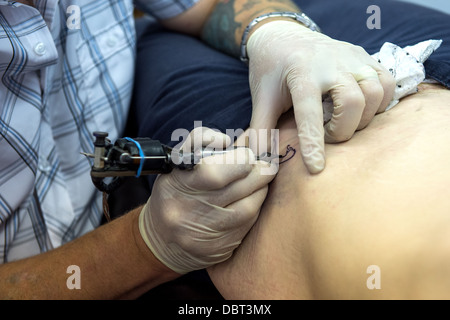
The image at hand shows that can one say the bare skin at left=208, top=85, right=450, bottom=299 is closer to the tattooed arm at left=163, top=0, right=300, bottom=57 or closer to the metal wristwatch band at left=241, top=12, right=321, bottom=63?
the metal wristwatch band at left=241, top=12, right=321, bottom=63

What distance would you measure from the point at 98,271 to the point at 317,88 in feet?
1.88

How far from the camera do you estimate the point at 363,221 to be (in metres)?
0.62

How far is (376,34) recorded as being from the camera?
106 cm

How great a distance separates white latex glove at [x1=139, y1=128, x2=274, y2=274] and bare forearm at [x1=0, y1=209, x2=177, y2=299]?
4.4 inches

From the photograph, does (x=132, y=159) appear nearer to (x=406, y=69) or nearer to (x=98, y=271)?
(x=98, y=271)

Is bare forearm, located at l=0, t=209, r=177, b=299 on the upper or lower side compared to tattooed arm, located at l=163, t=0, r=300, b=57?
lower

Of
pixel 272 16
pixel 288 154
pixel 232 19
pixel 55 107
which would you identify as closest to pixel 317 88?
pixel 288 154

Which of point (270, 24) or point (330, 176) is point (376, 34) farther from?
point (330, 176)

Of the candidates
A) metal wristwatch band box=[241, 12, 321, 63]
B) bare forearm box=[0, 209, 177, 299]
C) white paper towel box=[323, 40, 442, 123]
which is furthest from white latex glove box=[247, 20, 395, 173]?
bare forearm box=[0, 209, 177, 299]

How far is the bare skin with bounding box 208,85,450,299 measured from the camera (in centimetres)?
56

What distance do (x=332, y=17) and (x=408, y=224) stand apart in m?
0.82

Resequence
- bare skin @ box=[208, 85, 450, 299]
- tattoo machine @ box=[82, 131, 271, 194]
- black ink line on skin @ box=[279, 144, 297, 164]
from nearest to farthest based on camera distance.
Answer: bare skin @ box=[208, 85, 450, 299]
tattoo machine @ box=[82, 131, 271, 194]
black ink line on skin @ box=[279, 144, 297, 164]

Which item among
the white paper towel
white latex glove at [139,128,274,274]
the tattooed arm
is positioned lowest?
white latex glove at [139,128,274,274]

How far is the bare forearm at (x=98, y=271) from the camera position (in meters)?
0.89
